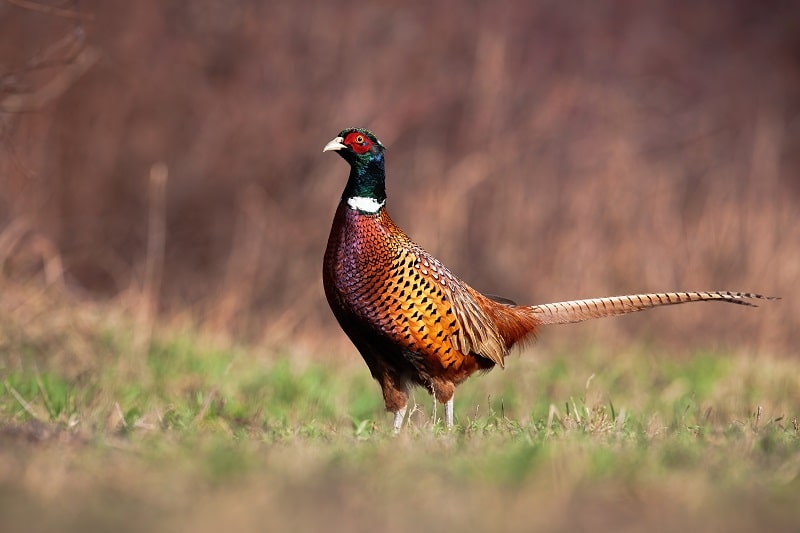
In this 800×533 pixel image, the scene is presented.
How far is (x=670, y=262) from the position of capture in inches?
Answer: 429

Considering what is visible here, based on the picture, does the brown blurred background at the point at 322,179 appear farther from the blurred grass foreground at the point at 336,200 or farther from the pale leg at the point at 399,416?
the pale leg at the point at 399,416

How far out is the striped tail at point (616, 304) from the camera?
588 cm

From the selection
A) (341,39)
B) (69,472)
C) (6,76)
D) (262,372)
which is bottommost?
(262,372)

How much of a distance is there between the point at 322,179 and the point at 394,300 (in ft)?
18.3

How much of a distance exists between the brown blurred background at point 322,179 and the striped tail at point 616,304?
3722 millimetres

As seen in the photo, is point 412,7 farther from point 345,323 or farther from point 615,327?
point 345,323

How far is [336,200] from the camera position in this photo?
10867 mm

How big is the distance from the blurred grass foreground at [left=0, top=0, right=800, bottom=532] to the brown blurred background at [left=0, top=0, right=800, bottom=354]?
0.07ft

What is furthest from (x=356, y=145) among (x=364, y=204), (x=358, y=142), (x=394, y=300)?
(x=394, y=300)

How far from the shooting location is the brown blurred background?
10422 mm

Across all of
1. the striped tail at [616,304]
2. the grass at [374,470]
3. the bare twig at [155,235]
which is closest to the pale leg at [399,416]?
the grass at [374,470]

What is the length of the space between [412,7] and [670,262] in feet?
11.9

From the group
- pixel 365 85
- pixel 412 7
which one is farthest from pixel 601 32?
pixel 365 85

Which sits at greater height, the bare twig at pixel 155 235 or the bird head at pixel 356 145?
the bird head at pixel 356 145
